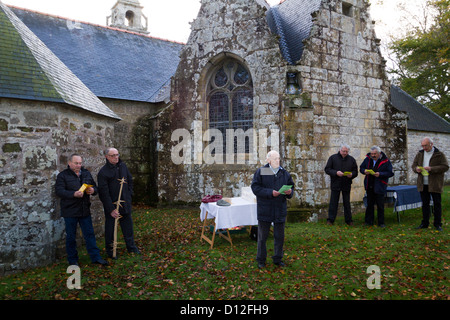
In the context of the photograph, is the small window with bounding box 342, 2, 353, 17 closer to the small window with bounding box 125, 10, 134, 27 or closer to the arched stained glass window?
the arched stained glass window

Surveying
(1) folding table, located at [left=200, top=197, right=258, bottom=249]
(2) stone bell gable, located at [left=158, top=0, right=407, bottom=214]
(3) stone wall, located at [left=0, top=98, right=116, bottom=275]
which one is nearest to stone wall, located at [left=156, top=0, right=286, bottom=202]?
(2) stone bell gable, located at [left=158, top=0, right=407, bottom=214]

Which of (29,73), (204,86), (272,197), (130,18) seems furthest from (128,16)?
(272,197)

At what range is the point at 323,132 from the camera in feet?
27.5

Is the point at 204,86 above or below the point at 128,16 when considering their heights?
below

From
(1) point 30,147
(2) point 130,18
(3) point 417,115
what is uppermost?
(2) point 130,18

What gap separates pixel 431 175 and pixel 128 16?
2361 centimetres

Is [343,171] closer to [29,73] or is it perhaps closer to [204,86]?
[204,86]

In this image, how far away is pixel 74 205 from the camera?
193 inches

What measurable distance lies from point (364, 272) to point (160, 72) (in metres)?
12.0

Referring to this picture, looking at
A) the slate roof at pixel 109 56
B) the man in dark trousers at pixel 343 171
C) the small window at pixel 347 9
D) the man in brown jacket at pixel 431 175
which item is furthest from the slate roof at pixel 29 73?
the small window at pixel 347 9

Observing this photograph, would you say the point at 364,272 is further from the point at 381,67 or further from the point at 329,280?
the point at 381,67

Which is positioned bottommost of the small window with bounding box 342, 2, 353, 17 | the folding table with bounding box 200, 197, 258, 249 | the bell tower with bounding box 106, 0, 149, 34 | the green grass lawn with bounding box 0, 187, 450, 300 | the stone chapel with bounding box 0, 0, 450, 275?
the green grass lawn with bounding box 0, 187, 450, 300

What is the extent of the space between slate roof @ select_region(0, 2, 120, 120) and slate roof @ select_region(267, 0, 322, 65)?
5.78m

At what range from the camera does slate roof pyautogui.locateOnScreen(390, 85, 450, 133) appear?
18922 mm
